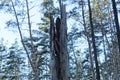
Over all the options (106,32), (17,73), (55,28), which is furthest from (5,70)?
(55,28)

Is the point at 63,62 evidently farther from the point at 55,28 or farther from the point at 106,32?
the point at 106,32

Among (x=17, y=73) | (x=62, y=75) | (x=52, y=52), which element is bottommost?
(x=17, y=73)

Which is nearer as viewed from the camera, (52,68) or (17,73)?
(52,68)

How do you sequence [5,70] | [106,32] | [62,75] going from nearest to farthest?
1. [62,75]
2. [106,32]
3. [5,70]

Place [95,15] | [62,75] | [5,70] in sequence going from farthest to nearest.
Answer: [5,70]
[95,15]
[62,75]

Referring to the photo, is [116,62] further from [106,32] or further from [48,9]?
[48,9]

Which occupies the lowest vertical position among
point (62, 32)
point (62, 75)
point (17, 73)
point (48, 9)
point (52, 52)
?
point (17, 73)

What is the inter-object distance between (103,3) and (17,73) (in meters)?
18.1

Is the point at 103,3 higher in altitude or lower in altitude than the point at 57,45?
higher

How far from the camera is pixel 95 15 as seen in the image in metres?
23.2

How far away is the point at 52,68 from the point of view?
159 inches

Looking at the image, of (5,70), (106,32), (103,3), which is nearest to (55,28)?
(103,3)

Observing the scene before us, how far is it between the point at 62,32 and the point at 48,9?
1761cm

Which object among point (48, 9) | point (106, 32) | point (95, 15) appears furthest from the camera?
point (106, 32)
